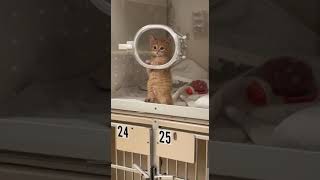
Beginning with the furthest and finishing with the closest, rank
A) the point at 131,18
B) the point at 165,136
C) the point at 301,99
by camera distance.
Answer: the point at 131,18 → the point at 165,136 → the point at 301,99

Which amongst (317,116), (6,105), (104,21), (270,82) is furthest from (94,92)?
(317,116)

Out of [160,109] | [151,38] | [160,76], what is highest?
[151,38]

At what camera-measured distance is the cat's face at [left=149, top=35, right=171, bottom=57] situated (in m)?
1.31

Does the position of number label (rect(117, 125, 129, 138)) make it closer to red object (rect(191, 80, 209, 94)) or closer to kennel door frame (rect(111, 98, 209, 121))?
kennel door frame (rect(111, 98, 209, 121))

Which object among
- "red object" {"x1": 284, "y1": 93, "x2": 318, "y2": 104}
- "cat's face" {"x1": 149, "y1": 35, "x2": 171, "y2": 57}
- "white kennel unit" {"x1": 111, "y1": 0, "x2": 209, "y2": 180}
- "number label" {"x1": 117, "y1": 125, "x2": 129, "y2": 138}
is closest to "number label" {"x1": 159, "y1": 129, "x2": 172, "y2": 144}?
"white kennel unit" {"x1": 111, "y1": 0, "x2": 209, "y2": 180}

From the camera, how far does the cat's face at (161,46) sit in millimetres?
1308

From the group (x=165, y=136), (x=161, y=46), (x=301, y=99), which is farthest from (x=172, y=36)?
(x=301, y=99)

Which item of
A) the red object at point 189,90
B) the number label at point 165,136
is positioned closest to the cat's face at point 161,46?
the red object at point 189,90

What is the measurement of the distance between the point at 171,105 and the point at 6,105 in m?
0.60

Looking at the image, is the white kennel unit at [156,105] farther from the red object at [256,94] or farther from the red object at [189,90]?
the red object at [256,94]

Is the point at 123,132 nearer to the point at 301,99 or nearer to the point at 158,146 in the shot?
the point at 158,146

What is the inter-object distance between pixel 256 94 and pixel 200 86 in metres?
0.31

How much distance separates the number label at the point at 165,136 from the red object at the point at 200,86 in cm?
18

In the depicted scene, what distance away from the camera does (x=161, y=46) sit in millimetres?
1309
